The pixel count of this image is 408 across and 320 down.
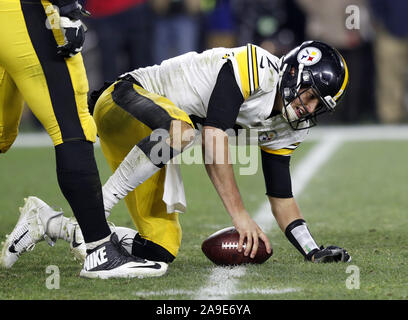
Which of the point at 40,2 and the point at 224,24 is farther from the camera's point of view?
the point at 224,24

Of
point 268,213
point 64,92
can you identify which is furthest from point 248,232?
point 268,213

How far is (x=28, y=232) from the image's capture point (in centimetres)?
414

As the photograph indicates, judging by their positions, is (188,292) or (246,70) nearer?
(188,292)

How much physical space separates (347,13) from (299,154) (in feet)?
8.36

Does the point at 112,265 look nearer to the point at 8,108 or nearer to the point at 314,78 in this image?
the point at 8,108

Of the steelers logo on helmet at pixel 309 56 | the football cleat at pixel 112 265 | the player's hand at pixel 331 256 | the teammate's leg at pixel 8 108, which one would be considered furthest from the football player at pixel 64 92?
the steelers logo on helmet at pixel 309 56

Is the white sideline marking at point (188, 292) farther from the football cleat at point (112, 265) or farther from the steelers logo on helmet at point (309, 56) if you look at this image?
the steelers logo on helmet at point (309, 56)

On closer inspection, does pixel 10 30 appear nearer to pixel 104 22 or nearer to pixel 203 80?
pixel 203 80

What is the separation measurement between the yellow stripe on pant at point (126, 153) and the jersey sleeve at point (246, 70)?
0.34 m

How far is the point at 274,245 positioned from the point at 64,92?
5.24ft

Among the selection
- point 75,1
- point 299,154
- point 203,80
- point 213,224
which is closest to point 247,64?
point 203,80

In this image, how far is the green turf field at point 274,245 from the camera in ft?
11.3

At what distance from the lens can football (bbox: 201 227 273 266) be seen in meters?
3.98
